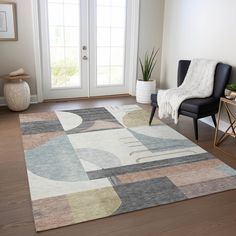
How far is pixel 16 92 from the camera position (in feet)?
13.7

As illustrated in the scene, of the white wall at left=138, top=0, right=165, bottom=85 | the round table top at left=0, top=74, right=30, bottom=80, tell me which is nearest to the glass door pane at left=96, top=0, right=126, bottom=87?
the white wall at left=138, top=0, right=165, bottom=85

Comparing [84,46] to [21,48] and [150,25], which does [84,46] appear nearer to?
[21,48]

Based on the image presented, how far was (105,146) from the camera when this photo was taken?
3.15 m

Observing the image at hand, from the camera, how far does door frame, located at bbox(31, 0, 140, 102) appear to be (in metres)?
4.37

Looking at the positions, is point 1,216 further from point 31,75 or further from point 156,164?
point 31,75

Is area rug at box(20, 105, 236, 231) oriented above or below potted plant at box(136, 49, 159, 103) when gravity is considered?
below

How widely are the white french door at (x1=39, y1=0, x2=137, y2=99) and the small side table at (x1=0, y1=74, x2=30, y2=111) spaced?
1.73ft

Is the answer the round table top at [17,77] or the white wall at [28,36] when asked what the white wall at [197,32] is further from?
the round table top at [17,77]

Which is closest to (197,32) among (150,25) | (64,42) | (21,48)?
(150,25)

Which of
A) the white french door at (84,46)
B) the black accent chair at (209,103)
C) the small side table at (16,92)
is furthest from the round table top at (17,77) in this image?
the black accent chair at (209,103)

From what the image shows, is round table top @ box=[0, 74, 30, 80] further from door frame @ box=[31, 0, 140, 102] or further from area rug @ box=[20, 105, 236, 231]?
area rug @ box=[20, 105, 236, 231]

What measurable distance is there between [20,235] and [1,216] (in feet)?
0.87

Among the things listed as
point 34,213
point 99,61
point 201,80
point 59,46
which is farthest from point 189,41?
point 34,213

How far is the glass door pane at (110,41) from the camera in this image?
4754 millimetres
